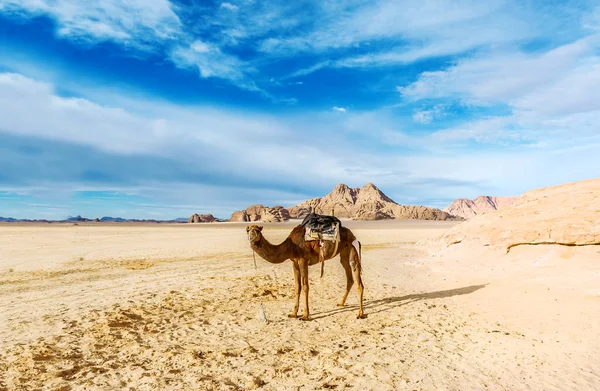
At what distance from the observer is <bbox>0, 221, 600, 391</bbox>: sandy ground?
5.96 metres

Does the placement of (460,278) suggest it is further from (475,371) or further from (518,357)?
(475,371)

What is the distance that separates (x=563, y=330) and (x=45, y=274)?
20978 mm

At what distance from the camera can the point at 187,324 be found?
9.03m

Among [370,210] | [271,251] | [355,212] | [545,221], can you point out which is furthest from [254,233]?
[370,210]

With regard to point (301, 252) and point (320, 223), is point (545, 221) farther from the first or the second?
point (301, 252)

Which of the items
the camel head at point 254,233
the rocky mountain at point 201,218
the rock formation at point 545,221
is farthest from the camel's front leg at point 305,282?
the rocky mountain at point 201,218

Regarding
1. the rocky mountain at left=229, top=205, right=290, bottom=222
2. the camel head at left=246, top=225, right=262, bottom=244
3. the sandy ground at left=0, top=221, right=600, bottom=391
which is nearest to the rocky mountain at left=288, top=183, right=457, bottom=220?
the rocky mountain at left=229, top=205, right=290, bottom=222

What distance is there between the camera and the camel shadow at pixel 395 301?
408 inches

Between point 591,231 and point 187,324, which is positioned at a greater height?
point 591,231

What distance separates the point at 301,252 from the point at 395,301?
4.28 meters

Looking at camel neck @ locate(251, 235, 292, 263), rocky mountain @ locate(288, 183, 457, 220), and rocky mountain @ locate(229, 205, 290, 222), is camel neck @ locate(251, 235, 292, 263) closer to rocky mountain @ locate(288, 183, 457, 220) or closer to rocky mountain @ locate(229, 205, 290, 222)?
rocky mountain @ locate(288, 183, 457, 220)

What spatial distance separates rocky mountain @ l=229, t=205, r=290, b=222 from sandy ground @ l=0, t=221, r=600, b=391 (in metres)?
118

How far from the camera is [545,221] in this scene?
588 inches

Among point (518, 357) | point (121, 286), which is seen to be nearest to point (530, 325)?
point (518, 357)
